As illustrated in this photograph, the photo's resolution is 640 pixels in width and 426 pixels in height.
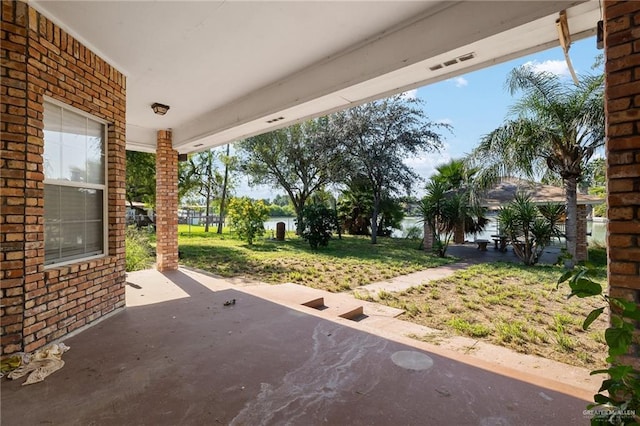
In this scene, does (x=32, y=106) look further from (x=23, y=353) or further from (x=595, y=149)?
(x=595, y=149)

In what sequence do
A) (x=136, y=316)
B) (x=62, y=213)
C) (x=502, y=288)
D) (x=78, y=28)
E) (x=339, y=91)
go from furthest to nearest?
(x=502, y=288), (x=136, y=316), (x=339, y=91), (x=62, y=213), (x=78, y=28)

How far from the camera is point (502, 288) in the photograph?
6051 millimetres

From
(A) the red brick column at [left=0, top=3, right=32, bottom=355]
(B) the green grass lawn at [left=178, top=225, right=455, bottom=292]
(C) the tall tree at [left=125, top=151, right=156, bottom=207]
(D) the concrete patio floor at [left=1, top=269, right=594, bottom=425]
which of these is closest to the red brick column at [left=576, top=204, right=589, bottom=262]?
(B) the green grass lawn at [left=178, top=225, right=455, bottom=292]

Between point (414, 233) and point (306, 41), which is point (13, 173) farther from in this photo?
point (414, 233)

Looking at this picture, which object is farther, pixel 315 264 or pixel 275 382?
pixel 315 264

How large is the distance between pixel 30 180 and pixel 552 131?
10.2m

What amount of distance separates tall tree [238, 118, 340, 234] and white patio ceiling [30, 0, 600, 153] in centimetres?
1099

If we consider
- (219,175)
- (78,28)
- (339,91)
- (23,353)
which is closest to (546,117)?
(339,91)

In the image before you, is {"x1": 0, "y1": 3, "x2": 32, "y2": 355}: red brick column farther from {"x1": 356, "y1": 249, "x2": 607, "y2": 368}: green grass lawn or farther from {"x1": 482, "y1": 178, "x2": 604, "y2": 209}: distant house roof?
{"x1": 482, "y1": 178, "x2": 604, "y2": 209}: distant house roof

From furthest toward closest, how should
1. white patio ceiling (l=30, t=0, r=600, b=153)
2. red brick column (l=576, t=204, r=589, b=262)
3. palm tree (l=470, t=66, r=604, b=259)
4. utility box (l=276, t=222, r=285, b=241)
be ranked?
utility box (l=276, t=222, r=285, b=241) → red brick column (l=576, t=204, r=589, b=262) → palm tree (l=470, t=66, r=604, b=259) → white patio ceiling (l=30, t=0, r=600, b=153)

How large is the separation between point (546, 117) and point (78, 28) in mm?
9666

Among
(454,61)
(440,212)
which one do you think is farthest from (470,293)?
(440,212)

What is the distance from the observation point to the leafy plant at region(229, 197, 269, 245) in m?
12.6

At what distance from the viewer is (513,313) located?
4656 millimetres
